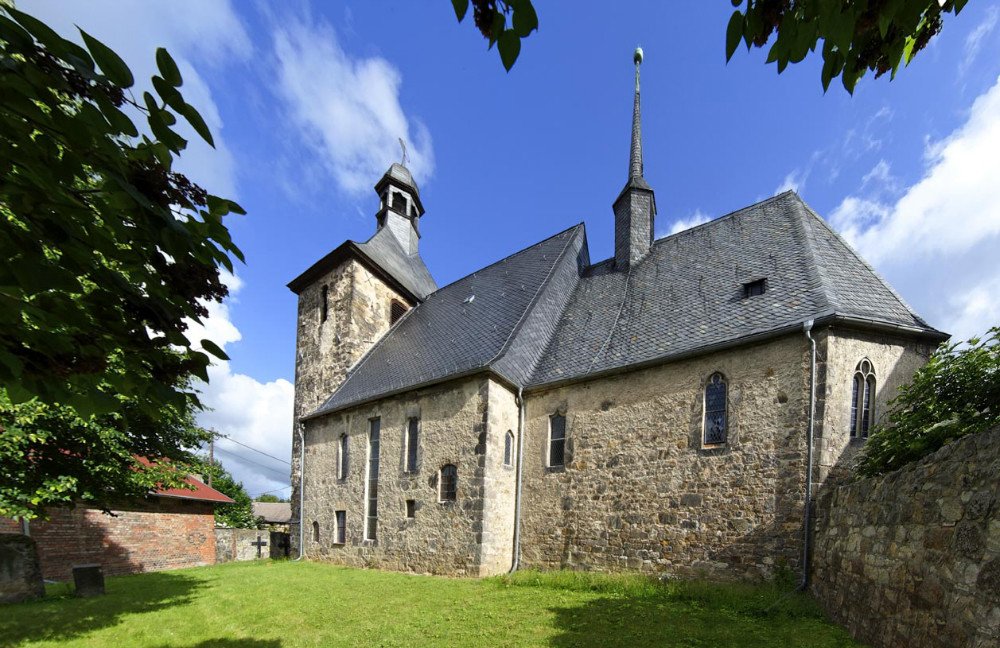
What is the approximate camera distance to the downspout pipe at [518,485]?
1182 cm

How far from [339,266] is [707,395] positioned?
15.1m

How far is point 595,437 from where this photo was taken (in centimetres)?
1112

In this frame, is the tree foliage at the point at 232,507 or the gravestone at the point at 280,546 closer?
the gravestone at the point at 280,546

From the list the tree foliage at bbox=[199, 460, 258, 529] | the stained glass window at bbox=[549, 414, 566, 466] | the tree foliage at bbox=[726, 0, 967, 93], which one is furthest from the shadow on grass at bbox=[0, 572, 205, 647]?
the tree foliage at bbox=[199, 460, 258, 529]

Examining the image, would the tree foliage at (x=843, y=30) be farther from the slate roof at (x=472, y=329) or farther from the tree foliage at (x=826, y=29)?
the slate roof at (x=472, y=329)

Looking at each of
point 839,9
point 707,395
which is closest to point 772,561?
point 707,395

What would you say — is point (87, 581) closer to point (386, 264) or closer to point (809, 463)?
point (386, 264)

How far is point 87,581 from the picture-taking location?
10.4 m

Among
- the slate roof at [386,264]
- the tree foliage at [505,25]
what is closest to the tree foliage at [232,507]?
the slate roof at [386,264]

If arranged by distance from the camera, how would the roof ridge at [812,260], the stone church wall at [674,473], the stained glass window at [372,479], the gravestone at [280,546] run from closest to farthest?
the stone church wall at [674,473], the roof ridge at [812,260], the stained glass window at [372,479], the gravestone at [280,546]

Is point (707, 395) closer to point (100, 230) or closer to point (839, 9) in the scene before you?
point (839, 9)

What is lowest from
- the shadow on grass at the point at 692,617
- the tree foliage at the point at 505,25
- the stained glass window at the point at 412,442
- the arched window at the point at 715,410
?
the shadow on grass at the point at 692,617

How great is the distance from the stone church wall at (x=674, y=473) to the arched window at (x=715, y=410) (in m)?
0.14

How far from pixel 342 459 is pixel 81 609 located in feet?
24.8
